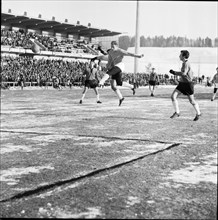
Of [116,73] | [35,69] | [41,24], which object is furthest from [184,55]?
[41,24]

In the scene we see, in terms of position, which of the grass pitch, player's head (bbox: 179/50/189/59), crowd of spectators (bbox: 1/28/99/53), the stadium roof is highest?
the stadium roof

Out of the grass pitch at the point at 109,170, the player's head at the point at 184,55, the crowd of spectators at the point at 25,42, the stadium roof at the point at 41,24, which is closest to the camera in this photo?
the grass pitch at the point at 109,170

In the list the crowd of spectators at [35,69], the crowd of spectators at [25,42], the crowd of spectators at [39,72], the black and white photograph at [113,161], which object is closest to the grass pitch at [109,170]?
the black and white photograph at [113,161]

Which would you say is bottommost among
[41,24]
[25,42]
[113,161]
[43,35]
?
[113,161]

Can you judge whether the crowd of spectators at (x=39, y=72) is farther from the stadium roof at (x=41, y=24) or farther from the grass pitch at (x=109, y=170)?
the grass pitch at (x=109, y=170)

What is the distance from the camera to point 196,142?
6.43 metres

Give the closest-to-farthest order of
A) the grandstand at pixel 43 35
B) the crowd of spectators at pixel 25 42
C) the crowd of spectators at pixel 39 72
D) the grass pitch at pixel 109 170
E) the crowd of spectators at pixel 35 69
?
the grass pitch at pixel 109 170 < the crowd of spectators at pixel 39 72 < the crowd of spectators at pixel 35 69 < the crowd of spectators at pixel 25 42 < the grandstand at pixel 43 35

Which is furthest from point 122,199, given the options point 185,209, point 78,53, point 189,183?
point 78,53

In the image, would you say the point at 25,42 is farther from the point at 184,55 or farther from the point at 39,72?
the point at 184,55

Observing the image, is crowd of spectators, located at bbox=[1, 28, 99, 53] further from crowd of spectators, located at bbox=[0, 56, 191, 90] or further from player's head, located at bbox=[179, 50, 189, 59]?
player's head, located at bbox=[179, 50, 189, 59]

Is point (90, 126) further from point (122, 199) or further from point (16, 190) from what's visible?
point (122, 199)

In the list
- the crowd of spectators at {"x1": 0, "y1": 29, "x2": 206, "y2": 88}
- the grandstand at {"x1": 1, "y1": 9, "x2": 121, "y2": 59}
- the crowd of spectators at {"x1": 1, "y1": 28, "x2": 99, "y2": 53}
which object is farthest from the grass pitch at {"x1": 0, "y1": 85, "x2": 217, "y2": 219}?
the grandstand at {"x1": 1, "y1": 9, "x2": 121, "y2": 59}

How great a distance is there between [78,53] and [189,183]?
4238cm

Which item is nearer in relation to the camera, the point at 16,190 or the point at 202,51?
the point at 16,190
